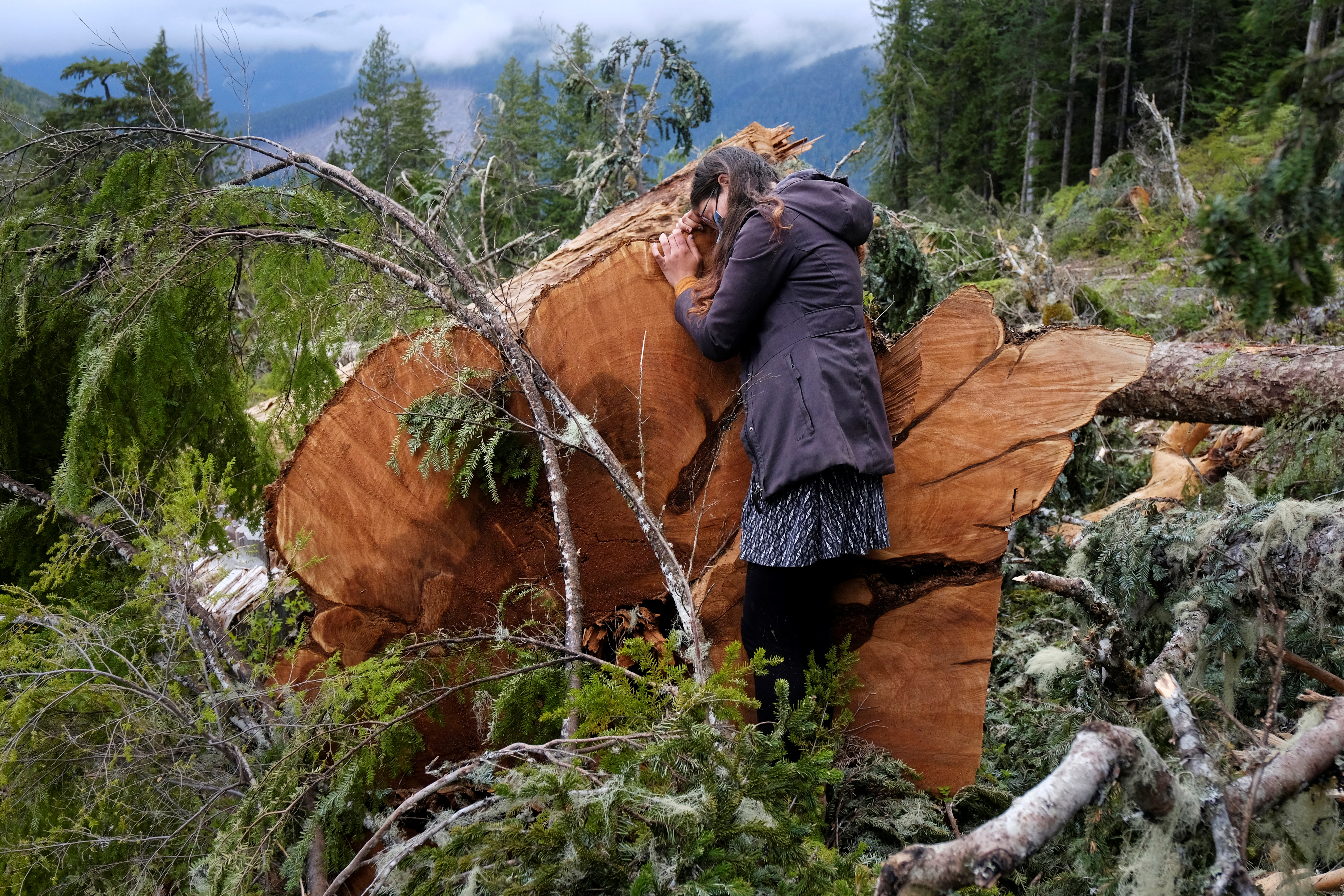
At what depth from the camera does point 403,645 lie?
8.45 feet

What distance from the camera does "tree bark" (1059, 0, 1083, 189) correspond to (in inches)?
982

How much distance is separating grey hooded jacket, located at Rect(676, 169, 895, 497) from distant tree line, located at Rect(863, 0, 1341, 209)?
22146 millimetres

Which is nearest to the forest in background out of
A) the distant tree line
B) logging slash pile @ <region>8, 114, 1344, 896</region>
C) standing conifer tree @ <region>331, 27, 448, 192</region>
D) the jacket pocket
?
logging slash pile @ <region>8, 114, 1344, 896</region>

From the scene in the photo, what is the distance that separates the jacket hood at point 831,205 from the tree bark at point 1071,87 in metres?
25.9

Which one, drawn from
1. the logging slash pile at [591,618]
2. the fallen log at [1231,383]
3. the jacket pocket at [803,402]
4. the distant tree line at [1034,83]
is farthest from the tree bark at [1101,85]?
the jacket pocket at [803,402]

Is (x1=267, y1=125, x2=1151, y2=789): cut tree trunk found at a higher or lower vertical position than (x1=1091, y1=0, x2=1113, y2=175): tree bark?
lower

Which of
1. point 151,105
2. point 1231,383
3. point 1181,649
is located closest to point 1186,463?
point 1231,383

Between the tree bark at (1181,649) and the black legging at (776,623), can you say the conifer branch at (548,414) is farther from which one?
the tree bark at (1181,649)

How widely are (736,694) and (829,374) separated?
942 millimetres

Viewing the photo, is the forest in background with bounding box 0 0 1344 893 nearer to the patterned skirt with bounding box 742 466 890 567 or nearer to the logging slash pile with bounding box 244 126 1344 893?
the logging slash pile with bounding box 244 126 1344 893

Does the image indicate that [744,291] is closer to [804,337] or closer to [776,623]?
[804,337]

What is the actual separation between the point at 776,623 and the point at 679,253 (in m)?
1.25

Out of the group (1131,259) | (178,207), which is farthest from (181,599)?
(1131,259)

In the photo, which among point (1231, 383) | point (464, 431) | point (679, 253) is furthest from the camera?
point (1231, 383)
